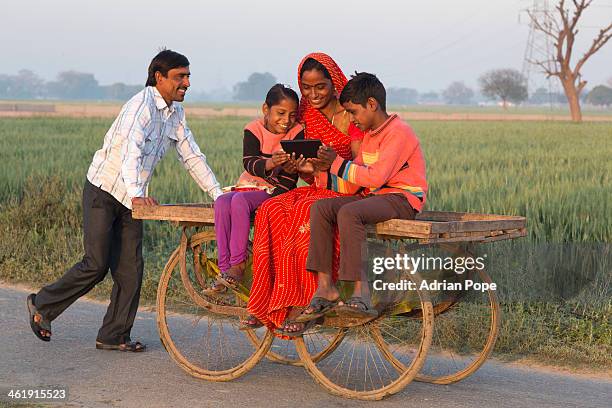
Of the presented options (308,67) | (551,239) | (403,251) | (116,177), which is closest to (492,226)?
(403,251)

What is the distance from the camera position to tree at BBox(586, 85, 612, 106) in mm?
189500

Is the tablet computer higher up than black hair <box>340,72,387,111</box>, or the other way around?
black hair <box>340,72,387,111</box>

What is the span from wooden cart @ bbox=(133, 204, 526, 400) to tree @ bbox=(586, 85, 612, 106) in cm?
19155

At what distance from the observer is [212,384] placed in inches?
215

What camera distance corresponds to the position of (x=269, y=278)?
203 inches

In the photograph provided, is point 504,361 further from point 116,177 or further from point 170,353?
point 116,177

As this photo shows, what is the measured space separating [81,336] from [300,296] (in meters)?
2.14

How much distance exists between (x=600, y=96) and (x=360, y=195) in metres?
193

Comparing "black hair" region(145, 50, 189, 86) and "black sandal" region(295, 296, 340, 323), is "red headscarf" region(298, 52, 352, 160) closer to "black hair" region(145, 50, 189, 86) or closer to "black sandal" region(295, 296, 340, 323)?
"black sandal" region(295, 296, 340, 323)

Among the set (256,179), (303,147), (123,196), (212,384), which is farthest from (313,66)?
→ (212,384)

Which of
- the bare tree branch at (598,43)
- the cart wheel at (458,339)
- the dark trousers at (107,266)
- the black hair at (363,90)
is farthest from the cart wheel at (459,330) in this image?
the bare tree branch at (598,43)

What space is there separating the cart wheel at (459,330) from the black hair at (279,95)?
3.64 ft

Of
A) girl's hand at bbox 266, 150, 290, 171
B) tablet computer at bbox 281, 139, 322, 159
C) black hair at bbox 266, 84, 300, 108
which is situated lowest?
girl's hand at bbox 266, 150, 290, 171

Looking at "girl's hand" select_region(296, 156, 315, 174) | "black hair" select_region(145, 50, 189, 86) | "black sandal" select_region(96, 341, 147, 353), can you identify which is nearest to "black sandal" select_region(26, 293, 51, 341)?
"black sandal" select_region(96, 341, 147, 353)
